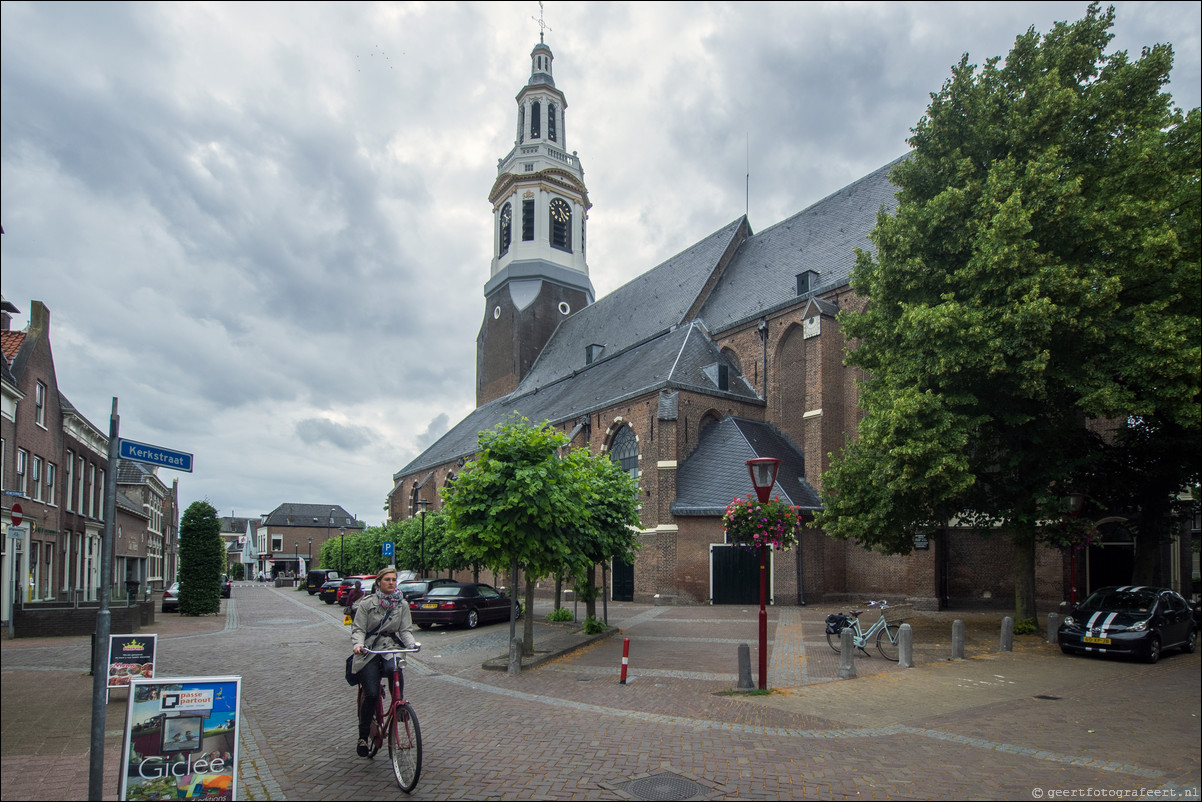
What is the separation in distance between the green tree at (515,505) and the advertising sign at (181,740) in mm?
8216

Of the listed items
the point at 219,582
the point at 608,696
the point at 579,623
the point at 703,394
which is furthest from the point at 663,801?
the point at 219,582

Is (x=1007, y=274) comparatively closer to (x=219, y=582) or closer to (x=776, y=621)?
(x=776, y=621)

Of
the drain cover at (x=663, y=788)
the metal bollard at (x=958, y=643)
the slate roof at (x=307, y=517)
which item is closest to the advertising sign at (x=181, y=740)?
the drain cover at (x=663, y=788)

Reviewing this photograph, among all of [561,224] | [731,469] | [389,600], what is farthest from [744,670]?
[561,224]

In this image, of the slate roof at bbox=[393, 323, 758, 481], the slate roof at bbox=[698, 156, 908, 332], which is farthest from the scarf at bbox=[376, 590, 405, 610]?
the slate roof at bbox=[698, 156, 908, 332]

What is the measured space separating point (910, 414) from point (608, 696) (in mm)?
8576

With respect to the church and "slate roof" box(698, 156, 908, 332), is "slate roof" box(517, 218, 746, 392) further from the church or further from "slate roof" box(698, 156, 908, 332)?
"slate roof" box(698, 156, 908, 332)

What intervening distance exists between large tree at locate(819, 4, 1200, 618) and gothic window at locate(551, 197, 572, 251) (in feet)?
122

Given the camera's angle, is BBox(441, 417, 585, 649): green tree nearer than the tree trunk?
Yes

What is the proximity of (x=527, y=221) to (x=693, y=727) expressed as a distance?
47.4 metres

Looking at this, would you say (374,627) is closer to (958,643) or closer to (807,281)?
(958,643)

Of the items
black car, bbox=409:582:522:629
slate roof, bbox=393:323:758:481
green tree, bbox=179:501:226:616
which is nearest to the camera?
black car, bbox=409:582:522:629

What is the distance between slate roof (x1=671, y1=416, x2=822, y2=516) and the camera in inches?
1042

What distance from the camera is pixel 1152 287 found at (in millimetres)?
14109
